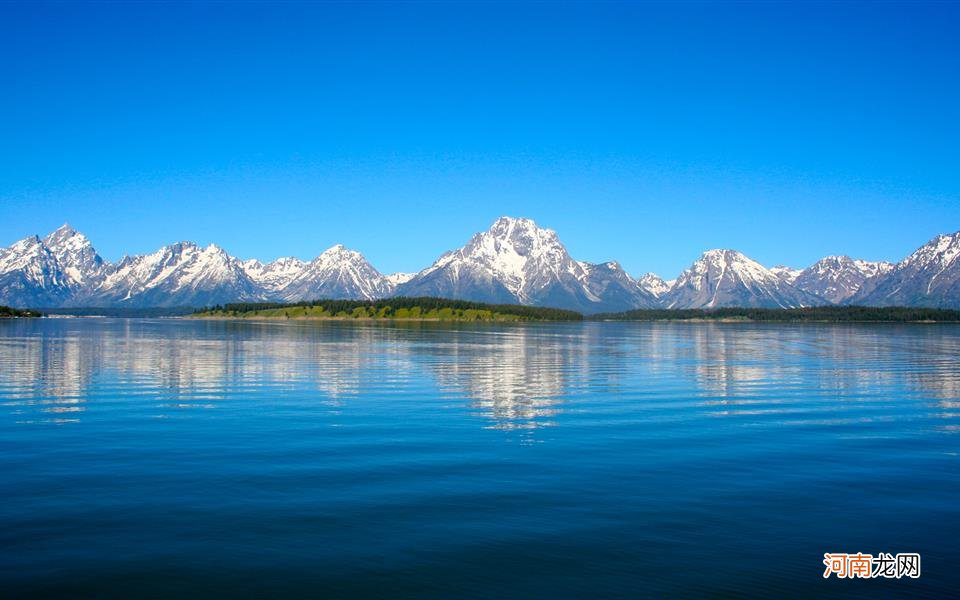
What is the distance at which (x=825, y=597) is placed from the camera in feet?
53.0

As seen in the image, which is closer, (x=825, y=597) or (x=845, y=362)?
(x=825, y=597)

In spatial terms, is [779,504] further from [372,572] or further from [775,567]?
[372,572]


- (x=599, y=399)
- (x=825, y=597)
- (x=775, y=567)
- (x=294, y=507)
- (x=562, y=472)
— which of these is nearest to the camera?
(x=825, y=597)

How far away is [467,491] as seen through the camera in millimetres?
23828

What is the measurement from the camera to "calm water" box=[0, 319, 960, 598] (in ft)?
55.6

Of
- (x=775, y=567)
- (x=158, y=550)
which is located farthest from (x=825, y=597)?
(x=158, y=550)

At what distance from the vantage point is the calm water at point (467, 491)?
55.6 ft

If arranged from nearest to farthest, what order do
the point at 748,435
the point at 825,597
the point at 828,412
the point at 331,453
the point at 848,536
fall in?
the point at 825,597
the point at 848,536
the point at 331,453
the point at 748,435
the point at 828,412

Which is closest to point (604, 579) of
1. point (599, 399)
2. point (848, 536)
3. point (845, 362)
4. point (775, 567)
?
point (775, 567)

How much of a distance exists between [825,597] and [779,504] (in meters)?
6.72

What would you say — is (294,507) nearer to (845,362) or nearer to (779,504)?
(779,504)

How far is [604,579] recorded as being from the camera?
16.8m

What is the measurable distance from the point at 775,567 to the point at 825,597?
4.87ft

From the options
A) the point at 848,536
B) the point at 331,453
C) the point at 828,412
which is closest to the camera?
the point at 848,536
